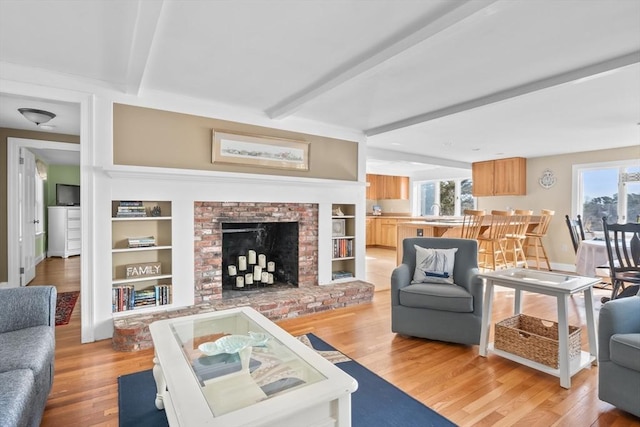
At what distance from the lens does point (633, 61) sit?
93.0 inches

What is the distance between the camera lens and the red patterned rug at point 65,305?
3513mm

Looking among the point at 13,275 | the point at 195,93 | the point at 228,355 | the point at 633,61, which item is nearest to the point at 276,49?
the point at 195,93

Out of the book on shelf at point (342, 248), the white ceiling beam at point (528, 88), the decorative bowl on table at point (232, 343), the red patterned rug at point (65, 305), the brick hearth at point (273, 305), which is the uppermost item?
the white ceiling beam at point (528, 88)

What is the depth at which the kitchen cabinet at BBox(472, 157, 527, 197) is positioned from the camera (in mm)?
6711

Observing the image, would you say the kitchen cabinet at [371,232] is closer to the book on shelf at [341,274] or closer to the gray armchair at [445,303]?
the book on shelf at [341,274]

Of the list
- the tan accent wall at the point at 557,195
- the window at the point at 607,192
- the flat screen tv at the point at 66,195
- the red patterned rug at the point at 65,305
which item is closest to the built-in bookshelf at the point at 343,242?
the red patterned rug at the point at 65,305

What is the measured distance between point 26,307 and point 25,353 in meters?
0.47

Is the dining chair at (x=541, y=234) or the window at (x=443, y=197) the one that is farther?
the window at (x=443, y=197)

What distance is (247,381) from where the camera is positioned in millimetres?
1449

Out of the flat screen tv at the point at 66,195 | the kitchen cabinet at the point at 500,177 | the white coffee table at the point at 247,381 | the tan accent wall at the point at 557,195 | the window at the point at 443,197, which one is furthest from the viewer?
the window at the point at 443,197

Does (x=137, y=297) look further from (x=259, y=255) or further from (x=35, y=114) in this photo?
(x=35, y=114)

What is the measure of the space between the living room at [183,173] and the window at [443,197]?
3953mm

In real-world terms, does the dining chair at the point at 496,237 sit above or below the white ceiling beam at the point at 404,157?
below

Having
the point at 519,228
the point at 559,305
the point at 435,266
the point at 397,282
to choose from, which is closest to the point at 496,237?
the point at 519,228
